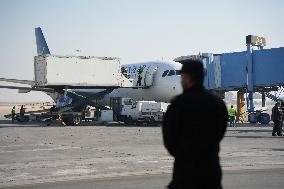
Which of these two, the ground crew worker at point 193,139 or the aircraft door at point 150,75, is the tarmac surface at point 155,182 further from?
the aircraft door at point 150,75

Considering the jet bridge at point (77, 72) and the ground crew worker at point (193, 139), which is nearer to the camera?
the ground crew worker at point (193, 139)

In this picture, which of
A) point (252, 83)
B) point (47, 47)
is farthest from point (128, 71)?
point (47, 47)

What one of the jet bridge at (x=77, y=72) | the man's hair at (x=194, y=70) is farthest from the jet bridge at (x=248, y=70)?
the man's hair at (x=194, y=70)

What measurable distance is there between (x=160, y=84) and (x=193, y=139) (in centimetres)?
3214

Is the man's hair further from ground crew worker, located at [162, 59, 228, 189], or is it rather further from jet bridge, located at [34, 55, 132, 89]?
jet bridge, located at [34, 55, 132, 89]

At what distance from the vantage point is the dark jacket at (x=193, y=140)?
4.11 metres

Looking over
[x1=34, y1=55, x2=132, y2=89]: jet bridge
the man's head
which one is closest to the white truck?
[x1=34, y1=55, x2=132, y2=89]: jet bridge

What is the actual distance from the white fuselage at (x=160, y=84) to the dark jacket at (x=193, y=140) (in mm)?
30208

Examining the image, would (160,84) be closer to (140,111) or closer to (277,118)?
(140,111)

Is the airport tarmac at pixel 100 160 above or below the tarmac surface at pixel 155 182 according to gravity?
above

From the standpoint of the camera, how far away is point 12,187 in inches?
367

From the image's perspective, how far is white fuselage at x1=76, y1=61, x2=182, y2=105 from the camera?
35.7 meters

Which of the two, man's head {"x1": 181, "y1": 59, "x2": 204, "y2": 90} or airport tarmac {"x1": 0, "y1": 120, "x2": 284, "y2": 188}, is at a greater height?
man's head {"x1": 181, "y1": 59, "x2": 204, "y2": 90}

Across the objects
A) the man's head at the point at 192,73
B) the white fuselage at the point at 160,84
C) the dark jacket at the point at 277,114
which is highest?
the white fuselage at the point at 160,84
